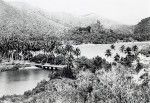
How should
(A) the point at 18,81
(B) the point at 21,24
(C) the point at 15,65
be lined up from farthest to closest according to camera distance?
1. (B) the point at 21,24
2. (C) the point at 15,65
3. (A) the point at 18,81

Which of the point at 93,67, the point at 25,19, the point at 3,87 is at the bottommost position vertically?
the point at 3,87

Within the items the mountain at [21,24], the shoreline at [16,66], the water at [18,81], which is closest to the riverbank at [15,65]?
the shoreline at [16,66]

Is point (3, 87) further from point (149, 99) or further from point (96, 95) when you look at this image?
point (149, 99)

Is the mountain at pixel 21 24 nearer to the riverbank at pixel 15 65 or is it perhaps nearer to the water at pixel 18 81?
the riverbank at pixel 15 65

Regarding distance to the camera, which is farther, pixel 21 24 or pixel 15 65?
pixel 21 24

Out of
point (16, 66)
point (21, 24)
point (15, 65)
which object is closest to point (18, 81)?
point (16, 66)

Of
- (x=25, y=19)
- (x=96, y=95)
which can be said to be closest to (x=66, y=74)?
(x=96, y=95)

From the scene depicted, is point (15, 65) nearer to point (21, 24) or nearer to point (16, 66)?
point (16, 66)

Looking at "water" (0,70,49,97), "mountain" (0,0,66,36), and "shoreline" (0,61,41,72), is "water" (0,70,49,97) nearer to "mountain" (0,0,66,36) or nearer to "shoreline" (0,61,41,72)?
"shoreline" (0,61,41,72)
